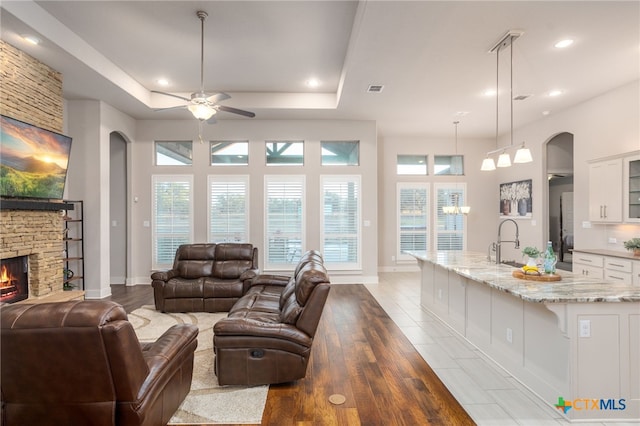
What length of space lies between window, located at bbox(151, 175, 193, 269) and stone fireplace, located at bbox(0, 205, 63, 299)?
2.13m

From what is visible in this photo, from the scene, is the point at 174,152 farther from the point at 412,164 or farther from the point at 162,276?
the point at 412,164

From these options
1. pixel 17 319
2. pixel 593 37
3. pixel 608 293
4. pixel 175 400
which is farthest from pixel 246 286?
pixel 593 37

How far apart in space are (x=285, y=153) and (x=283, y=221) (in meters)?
1.45

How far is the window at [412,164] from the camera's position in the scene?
8180mm

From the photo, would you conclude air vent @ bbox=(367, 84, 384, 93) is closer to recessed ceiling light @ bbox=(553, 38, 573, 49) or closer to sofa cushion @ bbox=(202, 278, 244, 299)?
recessed ceiling light @ bbox=(553, 38, 573, 49)

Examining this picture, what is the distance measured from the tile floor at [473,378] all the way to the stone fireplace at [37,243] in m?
4.75

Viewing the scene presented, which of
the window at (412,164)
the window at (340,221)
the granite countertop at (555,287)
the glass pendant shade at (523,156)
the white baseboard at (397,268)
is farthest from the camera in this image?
the window at (412,164)

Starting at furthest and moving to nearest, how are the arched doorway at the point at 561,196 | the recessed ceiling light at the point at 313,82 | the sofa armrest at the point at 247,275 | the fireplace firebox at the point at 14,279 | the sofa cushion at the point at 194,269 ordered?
the arched doorway at the point at 561,196 < the recessed ceiling light at the point at 313,82 < the sofa cushion at the point at 194,269 < the sofa armrest at the point at 247,275 < the fireplace firebox at the point at 14,279

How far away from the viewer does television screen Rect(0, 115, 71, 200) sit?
138 inches

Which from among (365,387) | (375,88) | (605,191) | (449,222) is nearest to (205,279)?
(365,387)

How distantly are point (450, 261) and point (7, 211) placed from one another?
518cm

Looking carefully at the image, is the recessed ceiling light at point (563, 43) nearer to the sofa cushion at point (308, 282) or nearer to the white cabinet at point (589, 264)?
the white cabinet at point (589, 264)

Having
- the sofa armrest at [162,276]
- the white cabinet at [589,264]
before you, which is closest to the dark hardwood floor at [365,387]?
the sofa armrest at [162,276]

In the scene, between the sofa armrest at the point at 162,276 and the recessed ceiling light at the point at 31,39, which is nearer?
the recessed ceiling light at the point at 31,39
